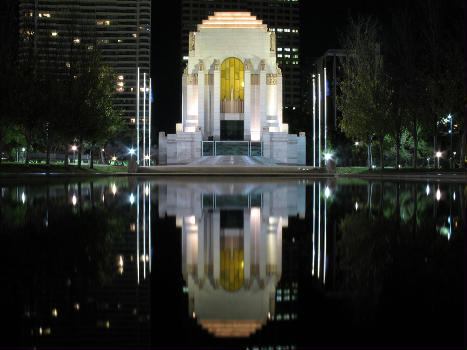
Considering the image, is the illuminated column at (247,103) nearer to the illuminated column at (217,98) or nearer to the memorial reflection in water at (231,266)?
the illuminated column at (217,98)

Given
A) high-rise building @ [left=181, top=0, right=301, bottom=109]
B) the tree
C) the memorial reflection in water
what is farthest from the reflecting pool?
high-rise building @ [left=181, top=0, right=301, bottom=109]

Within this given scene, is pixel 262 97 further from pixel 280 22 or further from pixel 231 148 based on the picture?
pixel 280 22

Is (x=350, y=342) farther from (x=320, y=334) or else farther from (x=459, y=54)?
(x=459, y=54)

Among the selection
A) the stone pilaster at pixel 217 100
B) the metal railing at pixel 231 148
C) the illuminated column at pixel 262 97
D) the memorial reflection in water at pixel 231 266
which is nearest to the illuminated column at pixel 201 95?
the stone pilaster at pixel 217 100

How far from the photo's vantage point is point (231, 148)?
59.5 meters

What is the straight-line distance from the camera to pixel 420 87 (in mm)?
38531

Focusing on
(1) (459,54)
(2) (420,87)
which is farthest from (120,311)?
(2) (420,87)

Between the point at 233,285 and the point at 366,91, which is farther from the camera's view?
the point at 366,91

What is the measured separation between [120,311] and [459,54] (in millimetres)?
35552

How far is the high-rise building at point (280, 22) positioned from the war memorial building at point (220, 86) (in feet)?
305

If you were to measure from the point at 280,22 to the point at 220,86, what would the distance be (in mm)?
106702

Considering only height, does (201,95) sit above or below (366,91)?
above

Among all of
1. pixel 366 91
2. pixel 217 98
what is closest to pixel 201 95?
pixel 217 98

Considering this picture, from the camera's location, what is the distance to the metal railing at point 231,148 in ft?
194
